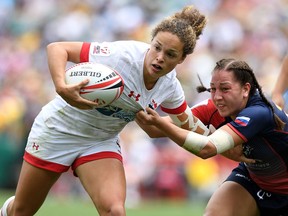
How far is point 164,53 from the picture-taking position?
Result: 5.69 metres

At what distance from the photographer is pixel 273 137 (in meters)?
5.79

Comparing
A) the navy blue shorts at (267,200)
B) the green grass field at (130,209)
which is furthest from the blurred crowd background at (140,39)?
the navy blue shorts at (267,200)

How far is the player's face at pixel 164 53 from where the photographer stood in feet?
18.6

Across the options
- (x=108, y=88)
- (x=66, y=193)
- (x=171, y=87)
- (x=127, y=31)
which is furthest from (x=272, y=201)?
(x=127, y=31)

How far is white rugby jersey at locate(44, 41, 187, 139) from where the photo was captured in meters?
5.86

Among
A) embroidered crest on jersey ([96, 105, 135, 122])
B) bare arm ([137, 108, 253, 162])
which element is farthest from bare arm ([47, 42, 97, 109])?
bare arm ([137, 108, 253, 162])

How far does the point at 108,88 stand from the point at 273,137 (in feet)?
3.92

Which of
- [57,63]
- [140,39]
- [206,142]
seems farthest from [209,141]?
[140,39]

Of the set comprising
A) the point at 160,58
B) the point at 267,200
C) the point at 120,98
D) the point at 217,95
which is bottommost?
the point at 267,200

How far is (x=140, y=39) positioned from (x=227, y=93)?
8.65m

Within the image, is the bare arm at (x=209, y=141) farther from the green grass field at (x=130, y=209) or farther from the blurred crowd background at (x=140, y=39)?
the blurred crowd background at (x=140, y=39)

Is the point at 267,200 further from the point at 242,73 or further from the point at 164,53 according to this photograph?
the point at 164,53

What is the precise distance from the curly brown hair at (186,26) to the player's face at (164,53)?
0.13 feet

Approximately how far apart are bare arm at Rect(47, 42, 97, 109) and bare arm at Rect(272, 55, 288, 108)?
1771mm
